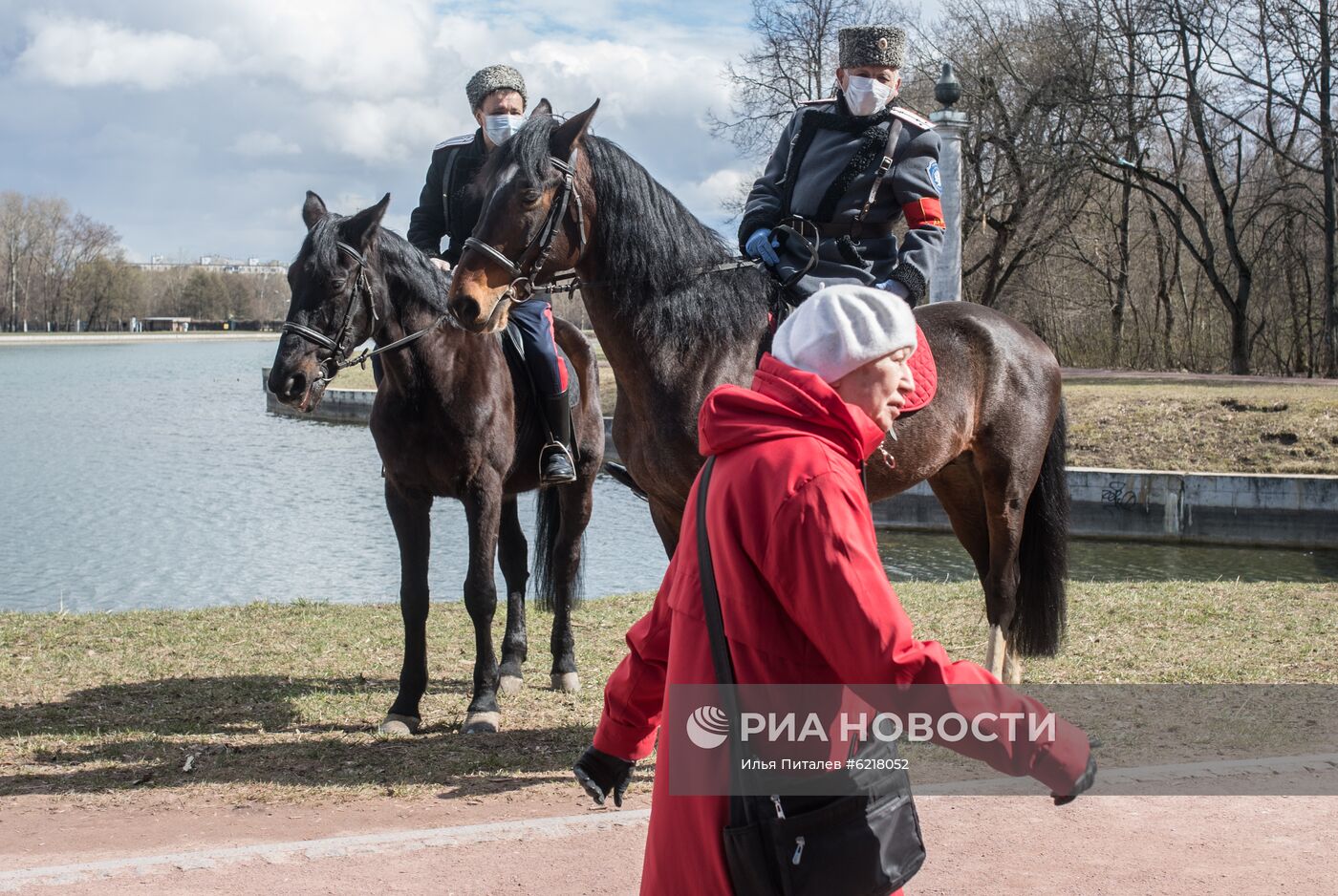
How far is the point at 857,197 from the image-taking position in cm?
536

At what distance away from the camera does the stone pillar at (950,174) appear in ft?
48.1

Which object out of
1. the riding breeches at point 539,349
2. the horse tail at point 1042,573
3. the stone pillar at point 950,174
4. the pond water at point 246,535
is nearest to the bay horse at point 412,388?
the riding breeches at point 539,349

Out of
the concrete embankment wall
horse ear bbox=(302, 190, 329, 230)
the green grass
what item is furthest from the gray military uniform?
the concrete embankment wall

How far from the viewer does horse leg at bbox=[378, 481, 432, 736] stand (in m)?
6.02

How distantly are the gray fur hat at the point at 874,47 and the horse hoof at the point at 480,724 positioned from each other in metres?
3.35

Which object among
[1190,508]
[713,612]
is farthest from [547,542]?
[1190,508]

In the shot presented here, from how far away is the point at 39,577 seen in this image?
533 inches

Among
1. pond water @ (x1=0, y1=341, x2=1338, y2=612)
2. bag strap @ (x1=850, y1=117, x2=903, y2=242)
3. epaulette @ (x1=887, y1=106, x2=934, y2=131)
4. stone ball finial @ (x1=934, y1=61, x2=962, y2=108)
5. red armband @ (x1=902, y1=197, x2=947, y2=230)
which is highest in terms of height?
stone ball finial @ (x1=934, y1=61, x2=962, y2=108)

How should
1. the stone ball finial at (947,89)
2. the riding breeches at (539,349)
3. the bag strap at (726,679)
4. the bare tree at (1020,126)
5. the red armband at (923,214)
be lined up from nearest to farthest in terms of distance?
the bag strap at (726,679)
the red armband at (923,214)
the riding breeches at (539,349)
the stone ball finial at (947,89)
the bare tree at (1020,126)

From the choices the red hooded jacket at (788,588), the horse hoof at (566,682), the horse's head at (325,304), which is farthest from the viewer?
the horse hoof at (566,682)

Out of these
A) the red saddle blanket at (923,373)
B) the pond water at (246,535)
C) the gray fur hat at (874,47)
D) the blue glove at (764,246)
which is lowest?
the pond water at (246,535)

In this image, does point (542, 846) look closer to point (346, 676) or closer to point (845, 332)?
point (845, 332)

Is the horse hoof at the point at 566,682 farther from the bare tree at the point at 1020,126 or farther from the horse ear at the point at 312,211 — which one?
the bare tree at the point at 1020,126

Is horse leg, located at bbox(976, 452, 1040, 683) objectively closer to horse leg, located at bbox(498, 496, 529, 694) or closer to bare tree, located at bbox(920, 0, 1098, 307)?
horse leg, located at bbox(498, 496, 529, 694)
